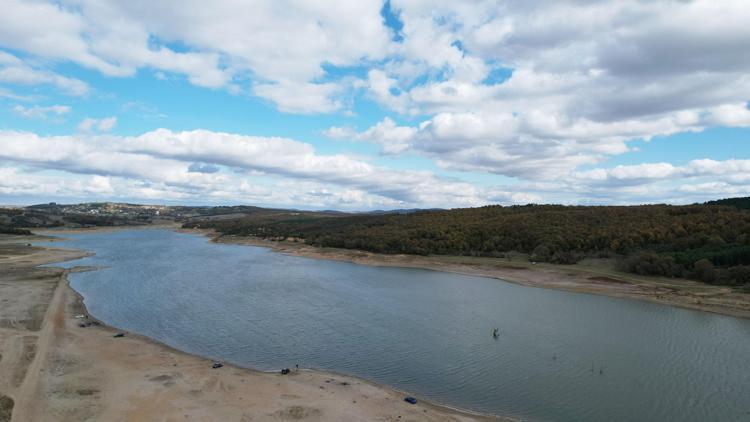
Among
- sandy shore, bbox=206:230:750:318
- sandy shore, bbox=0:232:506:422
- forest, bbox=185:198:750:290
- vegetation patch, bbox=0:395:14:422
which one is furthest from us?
forest, bbox=185:198:750:290

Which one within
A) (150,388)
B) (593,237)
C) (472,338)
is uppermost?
(593,237)

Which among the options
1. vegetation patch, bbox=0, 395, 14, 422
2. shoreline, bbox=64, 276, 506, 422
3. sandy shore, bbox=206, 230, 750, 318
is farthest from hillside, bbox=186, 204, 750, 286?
vegetation patch, bbox=0, 395, 14, 422

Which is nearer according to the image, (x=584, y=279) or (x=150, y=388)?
(x=150, y=388)

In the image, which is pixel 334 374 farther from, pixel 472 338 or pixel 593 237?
pixel 593 237

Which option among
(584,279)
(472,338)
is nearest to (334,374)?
(472,338)

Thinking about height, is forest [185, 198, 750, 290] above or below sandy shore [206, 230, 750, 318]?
above

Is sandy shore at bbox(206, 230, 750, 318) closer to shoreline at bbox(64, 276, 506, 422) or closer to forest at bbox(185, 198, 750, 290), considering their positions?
forest at bbox(185, 198, 750, 290)

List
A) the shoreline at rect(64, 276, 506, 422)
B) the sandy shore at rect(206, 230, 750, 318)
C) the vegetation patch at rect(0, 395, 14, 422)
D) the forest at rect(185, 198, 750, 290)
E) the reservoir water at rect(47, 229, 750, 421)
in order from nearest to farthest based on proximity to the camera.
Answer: the vegetation patch at rect(0, 395, 14, 422), the shoreline at rect(64, 276, 506, 422), the reservoir water at rect(47, 229, 750, 421), the sandy shore at rect(206, 230, 750, 318), the forest at rect(185, 198, 750, 290)
